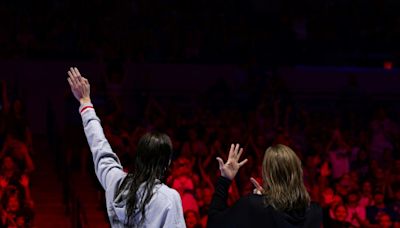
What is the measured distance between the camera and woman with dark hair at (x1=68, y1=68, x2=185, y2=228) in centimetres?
302

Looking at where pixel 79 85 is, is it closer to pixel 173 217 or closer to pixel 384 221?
pixel 173 217

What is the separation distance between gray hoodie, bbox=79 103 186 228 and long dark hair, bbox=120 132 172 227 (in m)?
0.02

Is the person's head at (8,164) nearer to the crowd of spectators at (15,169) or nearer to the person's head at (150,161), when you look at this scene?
the crowd of spectators at (15,169)

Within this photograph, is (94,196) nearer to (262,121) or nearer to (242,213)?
(262,121)

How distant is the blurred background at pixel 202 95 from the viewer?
1005cm

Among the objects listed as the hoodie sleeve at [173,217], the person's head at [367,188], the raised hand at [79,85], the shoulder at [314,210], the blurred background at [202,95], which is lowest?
the hoodie sleeve at [173,217]

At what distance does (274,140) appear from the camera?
11.2 m

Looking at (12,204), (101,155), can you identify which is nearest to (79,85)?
(101,155)

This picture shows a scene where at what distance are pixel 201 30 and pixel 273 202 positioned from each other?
13.0 meters

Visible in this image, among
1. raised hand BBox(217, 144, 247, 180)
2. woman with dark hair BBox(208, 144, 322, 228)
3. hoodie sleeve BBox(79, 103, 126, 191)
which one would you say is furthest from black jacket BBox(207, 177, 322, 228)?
hoodie sleeve BBox(79, 103, 126, 191)

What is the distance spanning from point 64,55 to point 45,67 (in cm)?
41

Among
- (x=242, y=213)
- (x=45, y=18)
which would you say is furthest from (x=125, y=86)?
(x=242, y=213)

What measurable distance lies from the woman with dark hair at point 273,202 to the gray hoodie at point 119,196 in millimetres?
171

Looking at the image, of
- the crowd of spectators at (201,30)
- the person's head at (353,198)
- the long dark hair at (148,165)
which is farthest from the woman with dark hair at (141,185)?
the crowd of spectators at (201,30)
